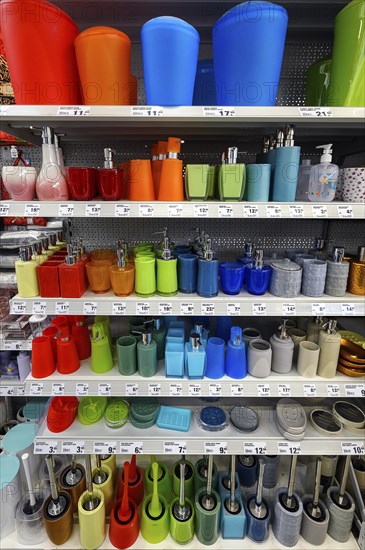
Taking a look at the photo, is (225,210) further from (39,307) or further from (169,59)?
(39,307)

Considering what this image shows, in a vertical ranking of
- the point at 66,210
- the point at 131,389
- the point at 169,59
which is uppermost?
the point at 169,59

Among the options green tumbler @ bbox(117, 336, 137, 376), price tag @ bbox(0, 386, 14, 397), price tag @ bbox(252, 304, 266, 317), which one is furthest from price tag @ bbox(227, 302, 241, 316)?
price tag @ bbox(0, 386, 14, 397)

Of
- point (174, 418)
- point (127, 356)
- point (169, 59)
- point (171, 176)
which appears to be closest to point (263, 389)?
point (174, 418)

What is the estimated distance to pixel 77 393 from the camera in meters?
1.17

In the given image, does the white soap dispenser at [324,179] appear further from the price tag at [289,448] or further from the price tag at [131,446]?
the price tag at [131,446]

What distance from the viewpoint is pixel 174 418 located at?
131 centimetres

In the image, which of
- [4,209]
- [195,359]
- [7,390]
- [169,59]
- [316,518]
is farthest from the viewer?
[7,390]

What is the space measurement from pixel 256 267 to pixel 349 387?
61 cm

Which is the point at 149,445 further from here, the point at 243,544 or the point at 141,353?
the point at 243,544

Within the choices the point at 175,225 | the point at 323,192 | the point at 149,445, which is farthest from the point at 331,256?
the point at 149,445

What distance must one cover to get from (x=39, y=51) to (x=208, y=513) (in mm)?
1799

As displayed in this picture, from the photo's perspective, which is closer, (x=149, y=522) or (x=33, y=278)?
(x=33, y=278)

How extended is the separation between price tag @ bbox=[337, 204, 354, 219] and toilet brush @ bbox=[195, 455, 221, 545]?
3.55 feet

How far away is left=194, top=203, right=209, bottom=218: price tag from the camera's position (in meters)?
1.02
